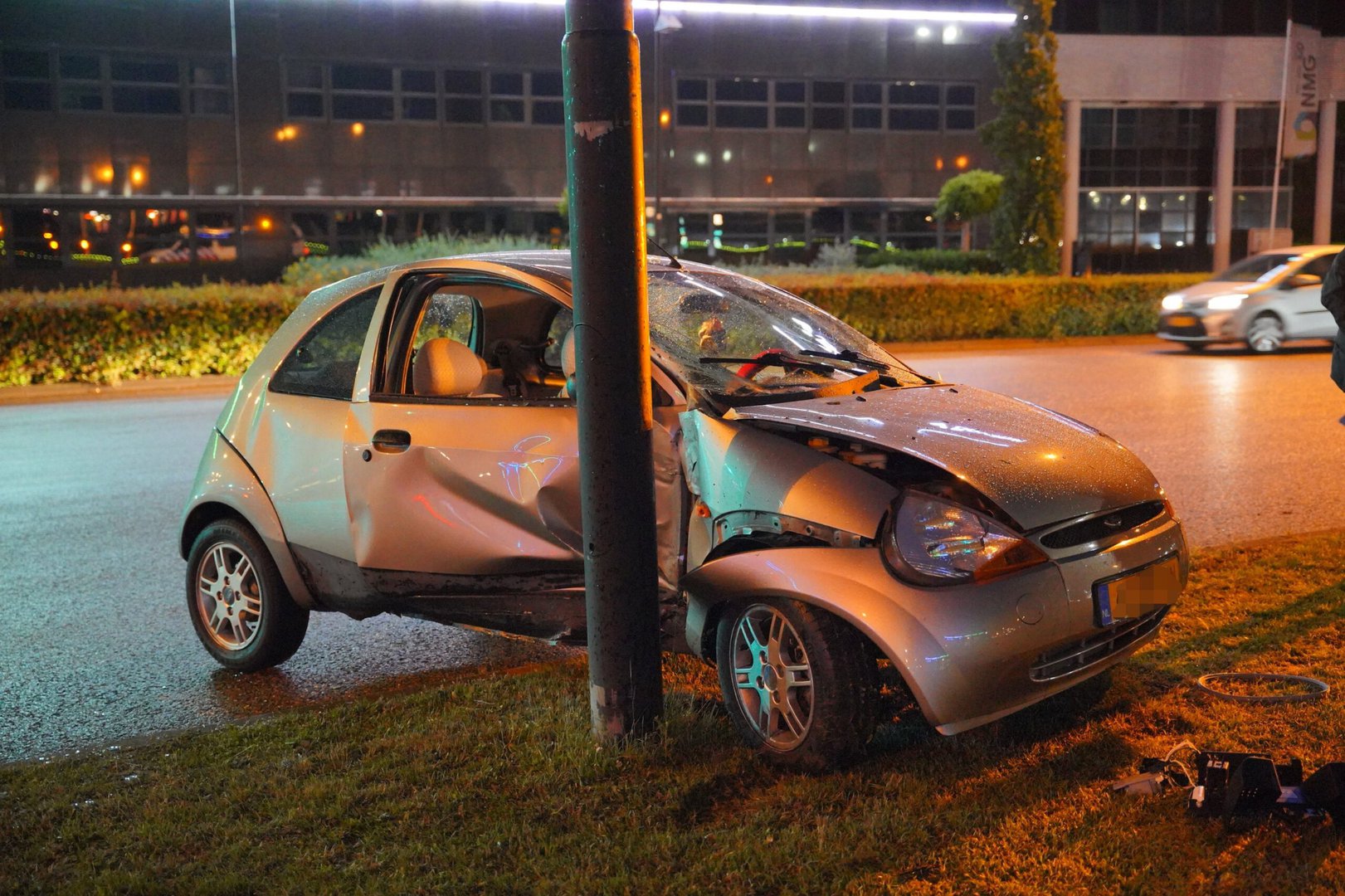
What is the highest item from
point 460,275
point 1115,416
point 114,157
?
point 114,157

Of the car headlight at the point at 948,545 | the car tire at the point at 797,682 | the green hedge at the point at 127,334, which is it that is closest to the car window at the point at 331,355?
the car tire at the point at 797,682

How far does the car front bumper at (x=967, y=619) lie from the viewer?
3.71 meters

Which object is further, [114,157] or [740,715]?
[114,157]

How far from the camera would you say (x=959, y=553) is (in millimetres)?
3799

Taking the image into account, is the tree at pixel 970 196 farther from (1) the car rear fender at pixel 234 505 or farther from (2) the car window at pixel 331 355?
(1) the car rear fender at pixel 234 505

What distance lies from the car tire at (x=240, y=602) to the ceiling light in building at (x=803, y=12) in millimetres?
33696

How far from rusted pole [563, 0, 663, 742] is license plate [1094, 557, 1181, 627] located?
140cm

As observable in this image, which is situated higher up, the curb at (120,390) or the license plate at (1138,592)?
the license plate at (1138,592)

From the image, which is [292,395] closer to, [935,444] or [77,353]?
[935,444]

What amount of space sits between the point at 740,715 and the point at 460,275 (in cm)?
209

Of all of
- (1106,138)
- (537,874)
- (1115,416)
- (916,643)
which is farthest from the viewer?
(1106,138)

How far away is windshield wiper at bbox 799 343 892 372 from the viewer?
16.7 ft

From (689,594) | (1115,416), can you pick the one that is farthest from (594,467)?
(1115,416)

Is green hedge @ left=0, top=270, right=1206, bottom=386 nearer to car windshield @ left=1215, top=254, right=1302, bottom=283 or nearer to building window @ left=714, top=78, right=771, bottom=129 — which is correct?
car windshield @ left=1215, top=254, right=1302, bottom=283
